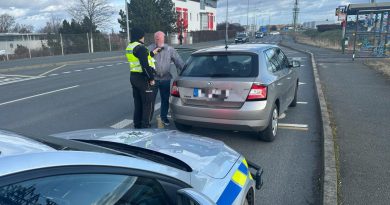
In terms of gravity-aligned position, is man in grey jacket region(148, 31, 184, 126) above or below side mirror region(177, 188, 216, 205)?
above

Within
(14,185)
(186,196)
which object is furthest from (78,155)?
(186,196)

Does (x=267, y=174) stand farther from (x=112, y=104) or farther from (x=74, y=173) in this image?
(x=112, y=104)

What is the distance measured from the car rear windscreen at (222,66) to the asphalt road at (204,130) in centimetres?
110

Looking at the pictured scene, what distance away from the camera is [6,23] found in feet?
178

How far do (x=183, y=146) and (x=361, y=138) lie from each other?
3.75 meters

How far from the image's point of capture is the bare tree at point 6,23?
53625 mm

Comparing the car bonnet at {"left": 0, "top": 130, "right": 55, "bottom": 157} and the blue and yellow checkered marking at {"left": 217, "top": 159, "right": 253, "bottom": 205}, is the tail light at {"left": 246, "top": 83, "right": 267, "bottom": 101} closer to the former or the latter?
the blue and yellow checkered marking at {"left": 217, "top": 159, "right": 253, "bottom": 205}

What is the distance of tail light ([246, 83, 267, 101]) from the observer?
187 inches

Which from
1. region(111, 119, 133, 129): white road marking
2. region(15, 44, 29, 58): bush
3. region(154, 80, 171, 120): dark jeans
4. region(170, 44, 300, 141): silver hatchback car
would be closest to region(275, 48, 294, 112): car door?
region(170, 44, 300, 141): silver hatchback car

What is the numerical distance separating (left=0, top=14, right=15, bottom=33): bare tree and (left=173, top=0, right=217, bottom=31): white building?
27323 mm

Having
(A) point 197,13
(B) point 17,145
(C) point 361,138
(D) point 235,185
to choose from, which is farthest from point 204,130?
(A) point 197,13

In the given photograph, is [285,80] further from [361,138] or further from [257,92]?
[361,138]

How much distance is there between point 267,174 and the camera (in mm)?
4082

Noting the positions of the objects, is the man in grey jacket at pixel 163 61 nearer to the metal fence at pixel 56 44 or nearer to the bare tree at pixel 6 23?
the metal fence at pixel 56 44
